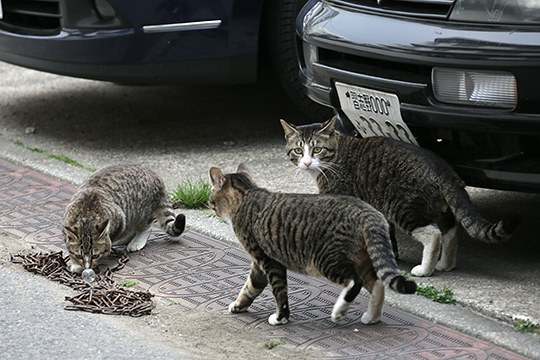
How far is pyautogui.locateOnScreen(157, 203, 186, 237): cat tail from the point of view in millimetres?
6086

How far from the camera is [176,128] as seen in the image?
27.6 ft

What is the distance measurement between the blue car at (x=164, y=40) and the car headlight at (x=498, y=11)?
94.1 inches

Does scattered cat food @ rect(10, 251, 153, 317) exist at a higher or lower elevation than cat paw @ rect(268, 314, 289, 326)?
lower

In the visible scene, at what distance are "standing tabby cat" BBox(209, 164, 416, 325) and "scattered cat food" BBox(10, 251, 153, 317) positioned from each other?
451 mm

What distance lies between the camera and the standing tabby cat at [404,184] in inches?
212

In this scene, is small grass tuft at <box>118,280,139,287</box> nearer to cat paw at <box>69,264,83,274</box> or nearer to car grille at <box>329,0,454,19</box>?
cat paw at <box>69,264,83,274</box>

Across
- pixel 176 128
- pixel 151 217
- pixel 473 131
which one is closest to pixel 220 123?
pixel 176 128

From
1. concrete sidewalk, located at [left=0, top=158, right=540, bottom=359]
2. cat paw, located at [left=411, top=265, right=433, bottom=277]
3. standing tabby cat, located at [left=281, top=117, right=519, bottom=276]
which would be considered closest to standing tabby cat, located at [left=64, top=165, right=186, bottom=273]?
concrete sidewalk, located at [left=0, top=158, right=540, bottom=359]

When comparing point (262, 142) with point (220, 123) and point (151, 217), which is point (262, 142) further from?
point (151, 217)

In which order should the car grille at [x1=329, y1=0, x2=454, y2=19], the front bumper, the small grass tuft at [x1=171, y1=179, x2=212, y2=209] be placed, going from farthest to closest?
1. the front bumper
2. the small grass tuft at [x1=171, y1=179, x2=212, y2=209]
3. the car grille at [x1=329, y1=0, x2=454, y2=19]

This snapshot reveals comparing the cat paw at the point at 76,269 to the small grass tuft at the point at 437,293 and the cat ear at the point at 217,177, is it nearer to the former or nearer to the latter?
the cat ear at the point at 217,177

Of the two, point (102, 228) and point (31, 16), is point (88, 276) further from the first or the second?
point (31, 16)

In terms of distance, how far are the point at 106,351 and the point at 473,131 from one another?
188cm

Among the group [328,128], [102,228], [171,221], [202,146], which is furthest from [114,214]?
[202,146]
